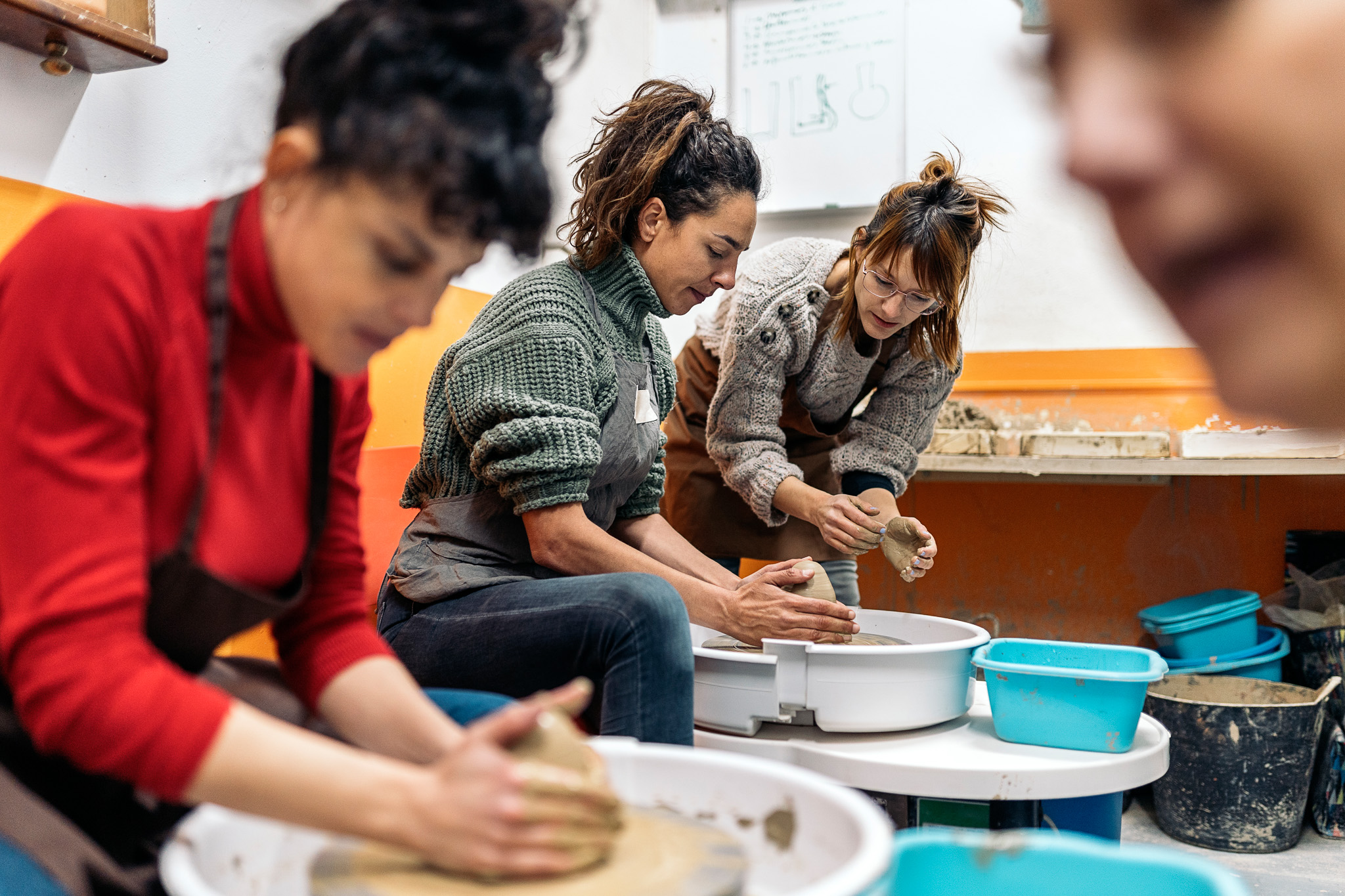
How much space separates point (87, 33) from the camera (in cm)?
132

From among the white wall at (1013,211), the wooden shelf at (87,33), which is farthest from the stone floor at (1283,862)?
the wooden shelf at (87,33)

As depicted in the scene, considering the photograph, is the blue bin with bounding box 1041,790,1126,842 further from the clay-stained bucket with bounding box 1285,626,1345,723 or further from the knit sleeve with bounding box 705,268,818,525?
the clay-stained bucket with bounding box 1285,626,1345,723

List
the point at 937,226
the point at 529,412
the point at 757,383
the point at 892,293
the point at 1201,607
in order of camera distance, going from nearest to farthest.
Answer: the point at 529,412 < the point at 937,226 < the point at 892,293 < the point at 757,383 < the point at 1201,607

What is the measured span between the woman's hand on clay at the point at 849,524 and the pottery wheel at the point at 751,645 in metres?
0.23

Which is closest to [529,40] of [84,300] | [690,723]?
[84,300]

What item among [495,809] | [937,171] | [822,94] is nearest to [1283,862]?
[937,171]

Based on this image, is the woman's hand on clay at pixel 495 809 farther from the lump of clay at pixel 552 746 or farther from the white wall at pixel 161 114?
the white wall at pixel 161 114

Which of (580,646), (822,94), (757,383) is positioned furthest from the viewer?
(822,94)

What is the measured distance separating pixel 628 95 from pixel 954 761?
2.99 meters

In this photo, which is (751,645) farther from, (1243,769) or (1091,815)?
(1243,769)

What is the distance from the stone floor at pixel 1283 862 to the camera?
2.19 metres

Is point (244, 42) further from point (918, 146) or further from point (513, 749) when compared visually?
point (918, 146)

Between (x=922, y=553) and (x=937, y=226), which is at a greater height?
(x=937, y=226)

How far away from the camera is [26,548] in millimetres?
640
